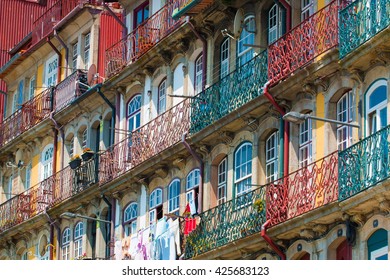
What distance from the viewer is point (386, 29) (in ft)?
115

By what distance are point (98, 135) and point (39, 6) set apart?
1174 centimetres

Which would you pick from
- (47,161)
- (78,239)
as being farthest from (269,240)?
(47,161)

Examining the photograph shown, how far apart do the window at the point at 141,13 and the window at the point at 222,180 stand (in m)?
7.67

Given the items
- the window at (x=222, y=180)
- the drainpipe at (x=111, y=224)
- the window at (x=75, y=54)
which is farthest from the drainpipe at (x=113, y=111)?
the window at (x=222, y=180)

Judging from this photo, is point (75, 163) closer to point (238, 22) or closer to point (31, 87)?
point (31, 87)

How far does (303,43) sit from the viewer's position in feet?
128

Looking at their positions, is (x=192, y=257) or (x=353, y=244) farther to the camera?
(x=192, y=257)

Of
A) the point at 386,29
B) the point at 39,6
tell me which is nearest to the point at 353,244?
the point at 386,29

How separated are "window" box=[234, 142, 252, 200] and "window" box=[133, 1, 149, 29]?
28.4ft

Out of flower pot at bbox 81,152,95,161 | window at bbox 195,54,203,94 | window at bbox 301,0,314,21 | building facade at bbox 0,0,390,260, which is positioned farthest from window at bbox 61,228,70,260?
window at bbox 301,0,314,21

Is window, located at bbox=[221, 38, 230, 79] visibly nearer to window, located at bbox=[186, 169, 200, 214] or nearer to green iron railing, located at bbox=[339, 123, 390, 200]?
window, located at bbox=[186, 169, 200, 214]

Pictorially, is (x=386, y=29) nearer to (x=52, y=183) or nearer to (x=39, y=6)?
(x=52, y=183)

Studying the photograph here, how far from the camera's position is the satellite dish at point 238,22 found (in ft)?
141

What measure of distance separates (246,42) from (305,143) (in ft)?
14.7
